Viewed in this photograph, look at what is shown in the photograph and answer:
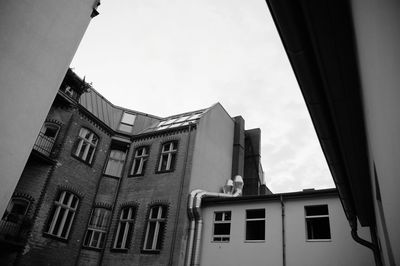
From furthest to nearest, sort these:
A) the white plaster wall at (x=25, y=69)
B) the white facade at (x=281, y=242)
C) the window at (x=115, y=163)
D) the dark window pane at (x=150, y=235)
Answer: the window at (x=115, y=163)
the dark window pane at (x=150, y=235)
the white facade at (x=281, y=242)
the white plaster wall at (x=25, y=69)

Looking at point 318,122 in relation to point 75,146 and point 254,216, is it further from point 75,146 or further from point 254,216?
point 75,146

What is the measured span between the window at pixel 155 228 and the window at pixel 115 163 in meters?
4.40

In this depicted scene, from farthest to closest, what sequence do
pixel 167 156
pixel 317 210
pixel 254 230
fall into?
1. pixel 167 156
2. pixel 254 230
3. pixel 317 210

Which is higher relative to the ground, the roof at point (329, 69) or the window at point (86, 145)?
the window at point (86, 145)

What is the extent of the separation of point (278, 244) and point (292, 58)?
12613 mm

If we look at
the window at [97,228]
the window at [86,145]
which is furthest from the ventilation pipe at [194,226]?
the window at [86,145]

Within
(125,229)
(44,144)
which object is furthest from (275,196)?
(44,144)

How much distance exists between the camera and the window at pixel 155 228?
54.5ft

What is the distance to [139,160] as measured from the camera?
68.0 feet

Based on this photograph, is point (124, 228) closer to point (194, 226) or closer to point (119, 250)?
point (119, 250)

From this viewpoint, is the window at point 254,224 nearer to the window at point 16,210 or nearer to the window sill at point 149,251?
the window sill at point 149,251

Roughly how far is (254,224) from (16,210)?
12.3 metres

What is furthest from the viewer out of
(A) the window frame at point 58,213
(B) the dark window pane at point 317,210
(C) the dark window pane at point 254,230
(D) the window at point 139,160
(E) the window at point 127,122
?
(E) the window at point 127,122

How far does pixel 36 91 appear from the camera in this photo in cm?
1108
